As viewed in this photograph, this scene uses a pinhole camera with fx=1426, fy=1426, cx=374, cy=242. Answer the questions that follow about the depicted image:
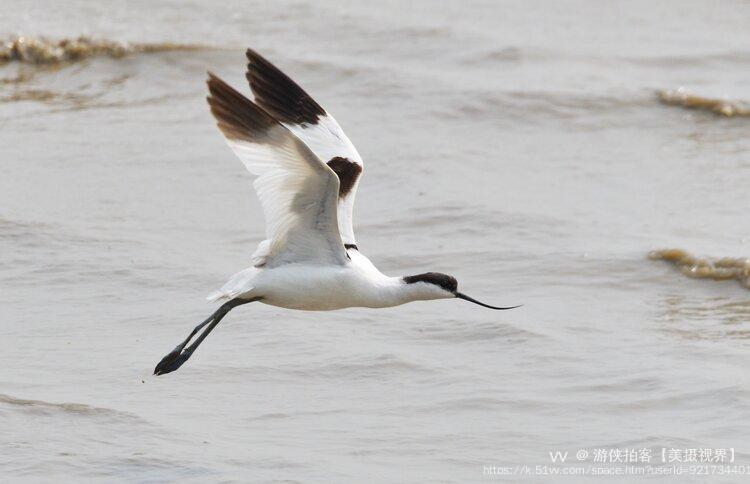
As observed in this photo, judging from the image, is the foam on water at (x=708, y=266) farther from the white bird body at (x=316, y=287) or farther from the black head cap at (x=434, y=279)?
the white bird body at (x=316, y=287)

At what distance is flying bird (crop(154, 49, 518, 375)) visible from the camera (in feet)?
21.6

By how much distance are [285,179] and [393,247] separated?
3.07 meters

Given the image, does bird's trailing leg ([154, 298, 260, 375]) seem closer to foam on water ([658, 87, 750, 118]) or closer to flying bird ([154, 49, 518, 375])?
flying bird ([154, 49, 518, 375])

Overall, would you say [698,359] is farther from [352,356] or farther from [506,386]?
[352,356]

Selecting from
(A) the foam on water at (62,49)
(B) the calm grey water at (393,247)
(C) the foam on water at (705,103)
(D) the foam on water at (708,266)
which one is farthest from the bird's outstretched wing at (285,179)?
(A) the foam on water at (62,49)

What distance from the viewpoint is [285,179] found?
669 centimetres

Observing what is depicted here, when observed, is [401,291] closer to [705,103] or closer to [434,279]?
[434,279]

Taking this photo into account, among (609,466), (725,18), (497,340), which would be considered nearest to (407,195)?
(497,340)

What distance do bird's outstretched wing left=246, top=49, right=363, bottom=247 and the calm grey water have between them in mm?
913

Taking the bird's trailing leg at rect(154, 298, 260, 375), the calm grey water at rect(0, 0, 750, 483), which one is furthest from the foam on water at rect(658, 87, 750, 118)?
the bird's trailing leg at rect(154, 298, 260, 375)

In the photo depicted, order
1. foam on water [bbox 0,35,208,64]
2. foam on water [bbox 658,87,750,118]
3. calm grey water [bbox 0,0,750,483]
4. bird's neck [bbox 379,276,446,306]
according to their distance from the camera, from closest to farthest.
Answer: calm grey water [bbox 0,0,750,483]
bird's neck [bbox 379,276,446,306]
foam on water [bbox 658,87,750,118]
foam on water [bbox 0,35,208,64]

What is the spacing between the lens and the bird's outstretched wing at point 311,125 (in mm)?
7637

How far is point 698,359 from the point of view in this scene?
312 inches

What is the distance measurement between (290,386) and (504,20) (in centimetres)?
968
